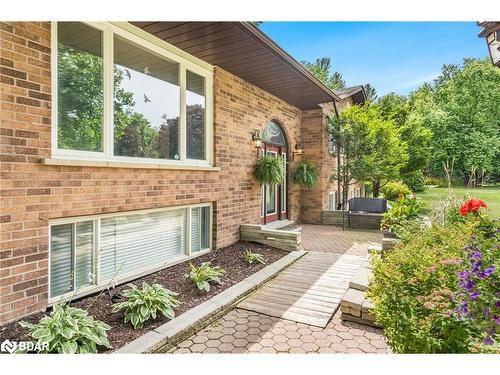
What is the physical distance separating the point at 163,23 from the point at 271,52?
72.0 inches

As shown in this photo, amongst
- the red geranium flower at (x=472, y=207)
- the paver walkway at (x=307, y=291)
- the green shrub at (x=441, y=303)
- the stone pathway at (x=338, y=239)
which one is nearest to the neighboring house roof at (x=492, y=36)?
the red geranium flower at (x=472, y=207)

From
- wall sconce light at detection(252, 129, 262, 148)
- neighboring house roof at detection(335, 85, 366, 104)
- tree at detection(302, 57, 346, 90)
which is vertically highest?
tree at detection(302, 57, 346, 90)

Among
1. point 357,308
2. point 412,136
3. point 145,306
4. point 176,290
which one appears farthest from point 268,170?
point 412,136

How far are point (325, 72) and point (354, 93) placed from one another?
15.6 m

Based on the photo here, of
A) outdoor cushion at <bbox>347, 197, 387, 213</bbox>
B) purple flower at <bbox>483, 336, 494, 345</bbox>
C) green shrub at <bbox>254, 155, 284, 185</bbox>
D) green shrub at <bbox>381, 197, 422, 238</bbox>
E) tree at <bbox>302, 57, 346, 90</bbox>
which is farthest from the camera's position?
tree at <bbox>302, 57, 346, 90</bbox>

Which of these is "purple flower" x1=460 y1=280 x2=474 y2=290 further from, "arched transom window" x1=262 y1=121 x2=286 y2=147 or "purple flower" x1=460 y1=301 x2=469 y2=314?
"arched transom window" x1=262 y1=121 x2=286 y2=147

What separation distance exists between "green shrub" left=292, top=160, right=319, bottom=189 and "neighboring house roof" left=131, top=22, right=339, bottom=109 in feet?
7.31

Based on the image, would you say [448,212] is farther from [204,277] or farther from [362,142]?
[204,277]

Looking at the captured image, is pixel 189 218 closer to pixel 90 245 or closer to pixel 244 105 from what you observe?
pixel 90 245

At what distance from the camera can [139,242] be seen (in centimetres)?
406

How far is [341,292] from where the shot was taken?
3969 millimetres

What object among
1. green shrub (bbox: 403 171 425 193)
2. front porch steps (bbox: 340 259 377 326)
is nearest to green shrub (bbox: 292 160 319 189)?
front porch steps (bbox: 340 259 377 326)

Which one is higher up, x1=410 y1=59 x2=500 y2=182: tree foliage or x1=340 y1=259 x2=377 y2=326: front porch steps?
x1=410 y1=59 x2=500 y2=182: tree foliage

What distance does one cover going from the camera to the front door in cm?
758
